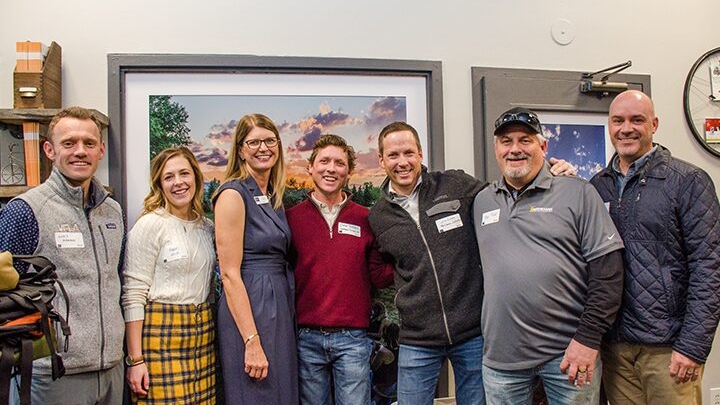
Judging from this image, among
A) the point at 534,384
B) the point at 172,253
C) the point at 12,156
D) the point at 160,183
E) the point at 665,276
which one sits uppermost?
the point at 12,156

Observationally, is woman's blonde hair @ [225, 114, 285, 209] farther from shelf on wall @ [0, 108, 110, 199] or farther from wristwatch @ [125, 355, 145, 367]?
wristwatch @ [125, 355, 145, 367]

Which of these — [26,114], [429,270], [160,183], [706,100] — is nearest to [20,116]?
[26,114]

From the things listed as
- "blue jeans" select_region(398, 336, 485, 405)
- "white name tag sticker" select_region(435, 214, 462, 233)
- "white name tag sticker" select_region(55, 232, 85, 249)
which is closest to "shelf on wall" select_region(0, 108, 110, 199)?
"white name tag sticker" select_region(55, 232, 85, 249)

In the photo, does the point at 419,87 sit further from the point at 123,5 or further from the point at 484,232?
the point at 123,5

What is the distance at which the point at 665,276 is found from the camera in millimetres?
1757

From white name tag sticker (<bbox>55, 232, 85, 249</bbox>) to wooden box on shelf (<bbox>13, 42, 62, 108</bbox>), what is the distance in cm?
75

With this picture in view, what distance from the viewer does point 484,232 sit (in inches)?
76.4

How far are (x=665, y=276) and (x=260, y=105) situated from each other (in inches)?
75.0

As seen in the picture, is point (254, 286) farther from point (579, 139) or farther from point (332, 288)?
point (579, 139)

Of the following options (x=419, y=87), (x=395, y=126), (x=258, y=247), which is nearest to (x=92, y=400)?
(x=258, y=247)

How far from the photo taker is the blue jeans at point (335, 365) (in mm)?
2035

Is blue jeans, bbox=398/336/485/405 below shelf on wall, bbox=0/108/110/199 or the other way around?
below

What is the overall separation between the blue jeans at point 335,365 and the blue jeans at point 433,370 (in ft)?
0.55

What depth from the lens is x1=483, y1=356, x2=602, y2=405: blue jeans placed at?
1768 millimetres
